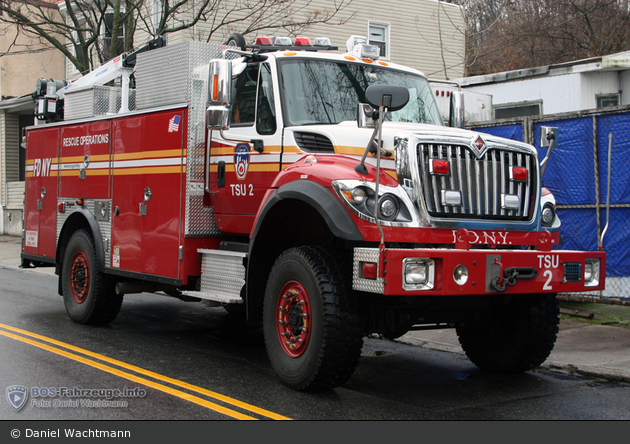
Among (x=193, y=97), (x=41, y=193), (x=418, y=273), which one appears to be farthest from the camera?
(x=41, y=193)

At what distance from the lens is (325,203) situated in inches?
214

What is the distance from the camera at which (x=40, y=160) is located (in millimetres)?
10133

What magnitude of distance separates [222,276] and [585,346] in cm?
407

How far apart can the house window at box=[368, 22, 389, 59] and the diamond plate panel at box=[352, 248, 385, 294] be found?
70.3ft

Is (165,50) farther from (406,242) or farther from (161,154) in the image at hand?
(406,242)

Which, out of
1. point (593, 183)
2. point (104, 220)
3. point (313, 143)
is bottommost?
point (104, 220)

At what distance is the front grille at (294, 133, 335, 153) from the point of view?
6216 mm

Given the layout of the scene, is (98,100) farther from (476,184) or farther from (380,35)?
(380,35)

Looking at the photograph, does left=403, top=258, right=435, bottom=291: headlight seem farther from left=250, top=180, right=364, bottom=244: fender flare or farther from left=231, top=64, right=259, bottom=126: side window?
left=231, top=64, right=259, bottom=126: side window

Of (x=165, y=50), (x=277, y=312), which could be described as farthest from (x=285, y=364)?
(x=165, y=50)

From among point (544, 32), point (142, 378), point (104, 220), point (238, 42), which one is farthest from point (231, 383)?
point (544, 32)

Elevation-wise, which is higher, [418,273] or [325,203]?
[325,203]

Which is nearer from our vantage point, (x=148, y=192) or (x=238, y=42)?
(x=238, y=42)

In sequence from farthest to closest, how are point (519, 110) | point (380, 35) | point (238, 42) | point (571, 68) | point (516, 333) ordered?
1. point (380, 35)
2. point (519, 110)
3. point (571, 68)
4. point (238, 42)
5. point (516, 333)
